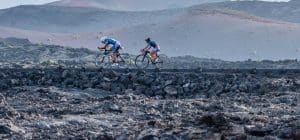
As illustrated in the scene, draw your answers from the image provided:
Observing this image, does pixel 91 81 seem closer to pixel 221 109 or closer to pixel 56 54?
pixel 221 109

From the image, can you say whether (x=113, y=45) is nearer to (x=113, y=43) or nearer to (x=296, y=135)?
(x=113, y=43)

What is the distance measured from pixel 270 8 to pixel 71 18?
41.8 m

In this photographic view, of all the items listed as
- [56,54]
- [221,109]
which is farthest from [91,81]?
[56,54]

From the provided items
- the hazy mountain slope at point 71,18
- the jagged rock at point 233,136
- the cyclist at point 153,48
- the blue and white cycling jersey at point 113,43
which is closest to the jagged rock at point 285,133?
the jagged rock at point 233,136

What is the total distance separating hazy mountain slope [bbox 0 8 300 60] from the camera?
90.4 meters

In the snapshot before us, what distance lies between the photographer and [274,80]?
2542 centimetres

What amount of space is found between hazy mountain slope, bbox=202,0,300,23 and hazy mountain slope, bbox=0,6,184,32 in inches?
679

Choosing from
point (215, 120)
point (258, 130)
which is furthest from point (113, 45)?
point (258, 130)

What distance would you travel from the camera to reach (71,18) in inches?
6614

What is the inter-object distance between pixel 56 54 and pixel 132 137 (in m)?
51.7

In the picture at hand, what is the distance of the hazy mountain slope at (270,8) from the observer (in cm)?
14025

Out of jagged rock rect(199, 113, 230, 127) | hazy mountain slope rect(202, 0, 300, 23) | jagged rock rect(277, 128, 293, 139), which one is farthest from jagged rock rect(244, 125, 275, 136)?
hazy mountain slope rect(202, 0, 300, 23)

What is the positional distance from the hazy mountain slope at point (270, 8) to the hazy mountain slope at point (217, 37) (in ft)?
106

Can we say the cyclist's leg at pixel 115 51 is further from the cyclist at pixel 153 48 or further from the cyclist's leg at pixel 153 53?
the cyclist's leg at pixel 153 53
